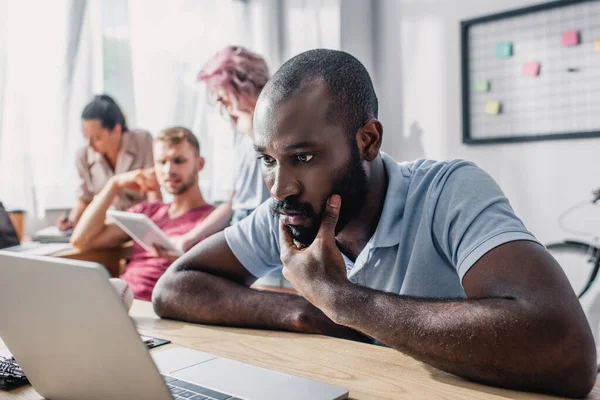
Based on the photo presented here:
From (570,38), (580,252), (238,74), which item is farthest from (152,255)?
(570,38)

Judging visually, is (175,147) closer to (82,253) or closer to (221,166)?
(82,253)

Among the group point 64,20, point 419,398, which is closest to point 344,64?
point 419,398

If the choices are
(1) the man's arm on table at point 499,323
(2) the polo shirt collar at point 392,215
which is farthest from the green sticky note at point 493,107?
(1) the man's arm on table at point 499,323

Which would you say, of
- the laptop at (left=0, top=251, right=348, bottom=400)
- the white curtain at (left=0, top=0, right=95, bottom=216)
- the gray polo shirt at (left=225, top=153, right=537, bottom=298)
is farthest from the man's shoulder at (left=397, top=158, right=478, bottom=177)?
the white curtain at (left=0, top=0, right=95, bottom=216)

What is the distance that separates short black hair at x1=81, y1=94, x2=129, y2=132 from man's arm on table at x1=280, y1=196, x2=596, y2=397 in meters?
2.27

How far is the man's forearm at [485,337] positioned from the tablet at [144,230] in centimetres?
126

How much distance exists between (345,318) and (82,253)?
72.1 inches

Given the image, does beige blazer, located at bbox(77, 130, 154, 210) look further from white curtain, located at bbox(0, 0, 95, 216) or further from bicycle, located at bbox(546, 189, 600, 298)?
bicycle, located at bbox(546, 189, 600, 298)

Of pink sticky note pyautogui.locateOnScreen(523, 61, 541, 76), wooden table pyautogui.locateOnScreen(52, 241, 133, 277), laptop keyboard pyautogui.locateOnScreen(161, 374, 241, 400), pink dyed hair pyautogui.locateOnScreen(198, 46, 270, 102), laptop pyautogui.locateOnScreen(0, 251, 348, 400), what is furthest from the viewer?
pink sticky note pyautogui.locateOnScreen(523, 61, 541, 76)

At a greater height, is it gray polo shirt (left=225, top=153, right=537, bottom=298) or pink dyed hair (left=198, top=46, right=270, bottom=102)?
pink dyed hair (left=198, top=46, right=270, bottom=102)

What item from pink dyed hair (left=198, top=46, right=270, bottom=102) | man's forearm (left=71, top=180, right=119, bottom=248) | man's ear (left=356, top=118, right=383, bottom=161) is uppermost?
pink dyed hair (left=198, top=46, right=270, bottom=102)

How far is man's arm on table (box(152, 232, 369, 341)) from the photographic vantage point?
1034 millimetres

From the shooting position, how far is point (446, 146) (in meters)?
3.02

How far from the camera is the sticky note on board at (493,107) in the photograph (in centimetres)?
280
